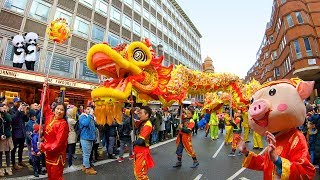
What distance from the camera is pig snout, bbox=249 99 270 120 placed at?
2.53m

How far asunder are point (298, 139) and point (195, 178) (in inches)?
169

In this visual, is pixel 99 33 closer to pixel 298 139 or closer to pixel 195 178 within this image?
pixel 195 178

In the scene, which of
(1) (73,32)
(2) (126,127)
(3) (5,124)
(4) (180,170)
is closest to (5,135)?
(3) (5,124)

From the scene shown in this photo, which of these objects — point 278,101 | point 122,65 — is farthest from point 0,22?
point 278,101

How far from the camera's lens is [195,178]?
636 centimetres

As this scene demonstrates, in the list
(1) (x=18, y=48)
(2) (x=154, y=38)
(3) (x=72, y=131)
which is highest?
(2) (x=154, y=38)

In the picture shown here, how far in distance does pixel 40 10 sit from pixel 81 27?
3.77 m

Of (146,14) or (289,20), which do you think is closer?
(289,20)

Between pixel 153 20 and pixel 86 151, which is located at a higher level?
pixel 153 20

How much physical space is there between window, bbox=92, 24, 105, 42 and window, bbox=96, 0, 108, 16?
1.77 metres

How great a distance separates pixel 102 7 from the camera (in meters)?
24.0

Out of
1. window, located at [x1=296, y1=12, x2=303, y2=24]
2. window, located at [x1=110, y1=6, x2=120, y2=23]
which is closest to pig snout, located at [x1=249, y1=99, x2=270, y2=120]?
window, located at [x1=110, y1=6, x2=120, y2=23]

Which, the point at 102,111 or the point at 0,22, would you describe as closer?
the point at 102,111

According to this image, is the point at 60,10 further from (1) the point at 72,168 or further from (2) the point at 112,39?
(1) the point at 72,168
